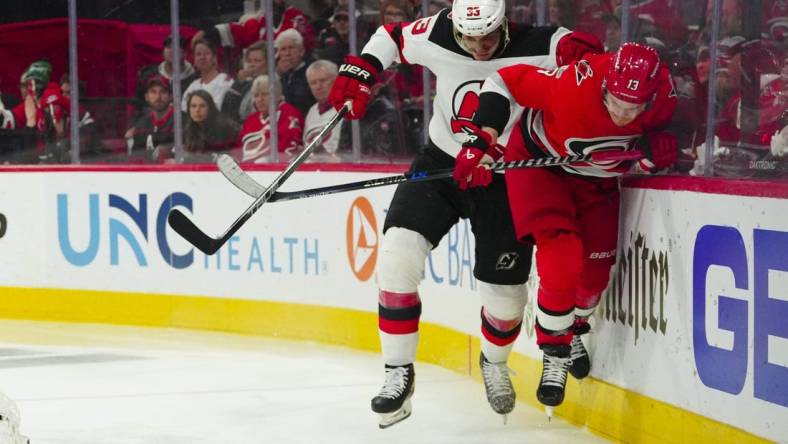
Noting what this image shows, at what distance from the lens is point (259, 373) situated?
5.46 metres

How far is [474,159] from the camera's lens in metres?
3.87

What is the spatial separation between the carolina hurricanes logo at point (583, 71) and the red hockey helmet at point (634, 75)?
15 cm

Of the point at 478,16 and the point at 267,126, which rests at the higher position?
the point at 478,16

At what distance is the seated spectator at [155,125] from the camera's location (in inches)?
280

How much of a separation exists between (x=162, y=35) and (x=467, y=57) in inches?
124

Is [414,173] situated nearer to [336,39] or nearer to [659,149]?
[659,149]

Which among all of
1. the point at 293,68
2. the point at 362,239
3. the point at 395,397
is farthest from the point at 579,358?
the point at 293,68

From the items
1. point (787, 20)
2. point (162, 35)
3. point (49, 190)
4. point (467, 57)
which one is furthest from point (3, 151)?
point (787, 20)

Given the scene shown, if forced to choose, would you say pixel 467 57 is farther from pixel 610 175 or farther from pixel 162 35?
pixel 162 35

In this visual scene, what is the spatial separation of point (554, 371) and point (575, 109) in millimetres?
799

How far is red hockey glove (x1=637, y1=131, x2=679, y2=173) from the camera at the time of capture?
3783mm

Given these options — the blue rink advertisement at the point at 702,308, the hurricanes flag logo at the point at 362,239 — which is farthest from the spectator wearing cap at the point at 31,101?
the blue rink advertisement at the point at 702,308

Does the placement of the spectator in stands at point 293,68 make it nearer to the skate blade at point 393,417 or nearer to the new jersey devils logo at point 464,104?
the new jersey devils logo at point 464,104

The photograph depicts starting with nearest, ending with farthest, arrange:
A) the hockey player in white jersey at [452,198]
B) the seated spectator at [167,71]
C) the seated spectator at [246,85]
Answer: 1. the hockey player in white jersey at [452,198]
2. the seated spectator at [246,85]
3. the seated spectator at [167,71]
